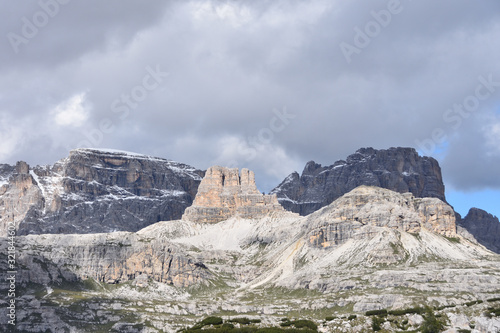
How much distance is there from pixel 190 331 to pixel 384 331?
4308 cm

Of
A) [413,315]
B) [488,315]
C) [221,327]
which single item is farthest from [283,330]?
[488,315]

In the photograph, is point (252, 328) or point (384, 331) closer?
point (384, 331)

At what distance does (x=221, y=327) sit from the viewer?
6240 inches

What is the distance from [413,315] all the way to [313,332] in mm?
22543

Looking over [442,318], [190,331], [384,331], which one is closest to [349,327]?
[384,331]

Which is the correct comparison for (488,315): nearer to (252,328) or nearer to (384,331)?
(384,331)

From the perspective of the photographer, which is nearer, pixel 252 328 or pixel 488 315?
pixel 488 315

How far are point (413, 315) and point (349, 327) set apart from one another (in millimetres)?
13850

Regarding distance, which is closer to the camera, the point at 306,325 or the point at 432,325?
the point at 432,325

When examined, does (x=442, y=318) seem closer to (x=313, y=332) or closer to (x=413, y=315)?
(x=413, y=315)

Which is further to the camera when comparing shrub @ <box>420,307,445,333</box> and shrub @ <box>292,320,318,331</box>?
shrub @ <box>292,320,318,331</box>

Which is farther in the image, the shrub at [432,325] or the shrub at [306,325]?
the shrub at [306,325]

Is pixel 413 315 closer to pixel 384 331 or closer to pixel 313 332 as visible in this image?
pixel 384 331

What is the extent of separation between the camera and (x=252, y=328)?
513ft
